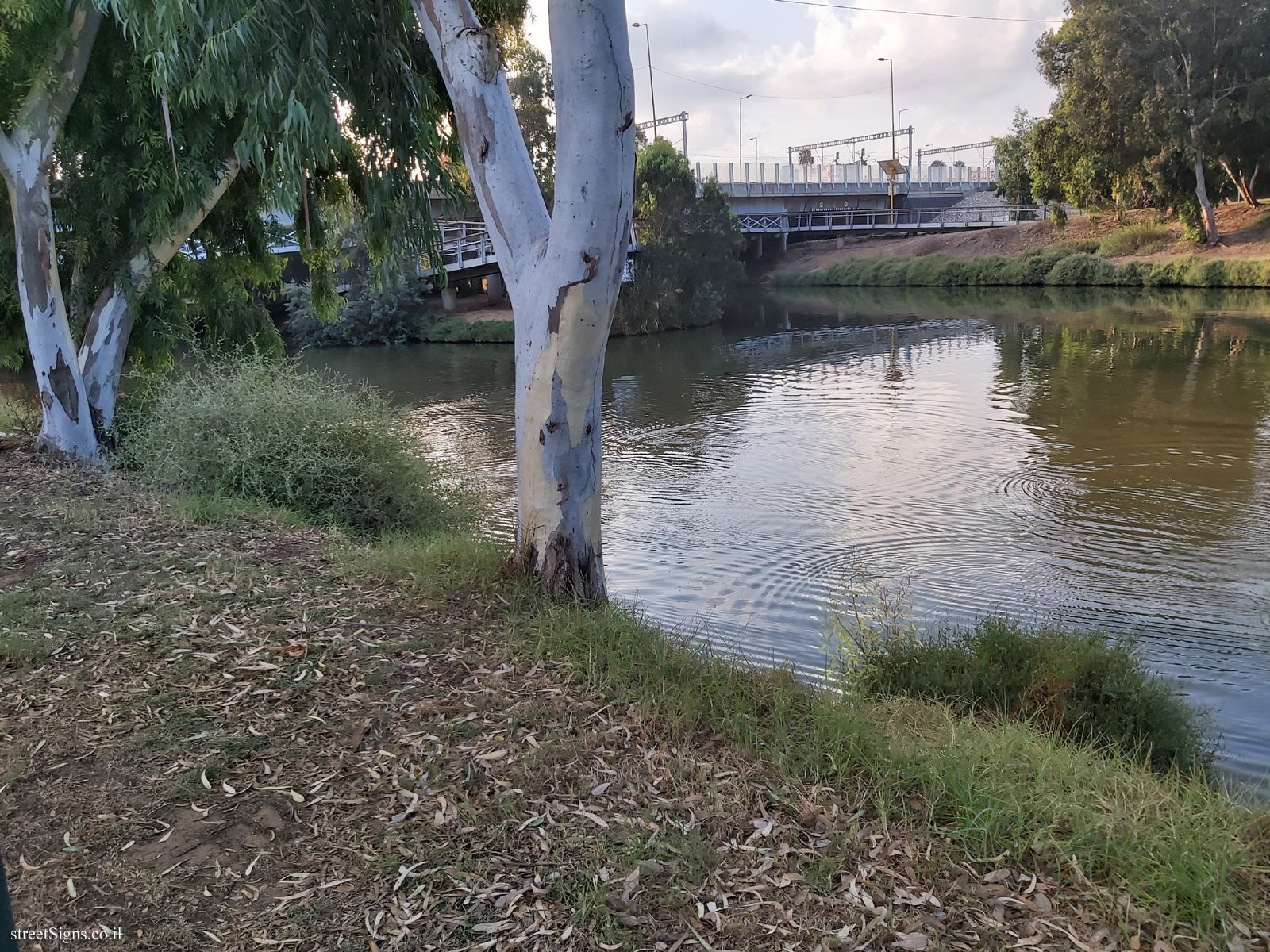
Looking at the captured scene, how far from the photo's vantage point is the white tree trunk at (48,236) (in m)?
10.3

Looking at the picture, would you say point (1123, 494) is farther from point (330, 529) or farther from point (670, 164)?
point (670, 164)

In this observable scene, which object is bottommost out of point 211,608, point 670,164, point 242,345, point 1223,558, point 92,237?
point 1223,558

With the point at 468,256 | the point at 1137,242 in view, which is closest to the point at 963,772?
the point at 468,256

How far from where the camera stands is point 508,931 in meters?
3.18

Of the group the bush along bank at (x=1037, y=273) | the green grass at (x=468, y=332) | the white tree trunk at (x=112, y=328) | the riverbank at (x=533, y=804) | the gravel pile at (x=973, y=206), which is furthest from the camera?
the gravel pile at (x=973, y=206)

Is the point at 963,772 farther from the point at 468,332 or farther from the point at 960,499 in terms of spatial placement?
the point at 468,332

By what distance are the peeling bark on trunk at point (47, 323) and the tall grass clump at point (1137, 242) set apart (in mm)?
45888

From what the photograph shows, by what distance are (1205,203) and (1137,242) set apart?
4.44 m

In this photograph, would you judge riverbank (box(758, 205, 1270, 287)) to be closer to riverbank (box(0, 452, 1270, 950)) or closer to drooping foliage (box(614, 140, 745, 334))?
drooping foliage (box(614, 140, 745, 334))

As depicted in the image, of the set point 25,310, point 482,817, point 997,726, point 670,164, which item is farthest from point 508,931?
point 670,164

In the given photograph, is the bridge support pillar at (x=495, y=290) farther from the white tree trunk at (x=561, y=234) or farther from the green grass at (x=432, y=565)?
the white tree trunk at (x=561, y=234)

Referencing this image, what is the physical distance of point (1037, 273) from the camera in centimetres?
4766

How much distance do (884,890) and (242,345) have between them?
481 inches

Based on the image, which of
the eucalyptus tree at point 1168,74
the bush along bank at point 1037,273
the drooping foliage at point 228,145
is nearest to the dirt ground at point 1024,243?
the bush along bank at point 1037,273
